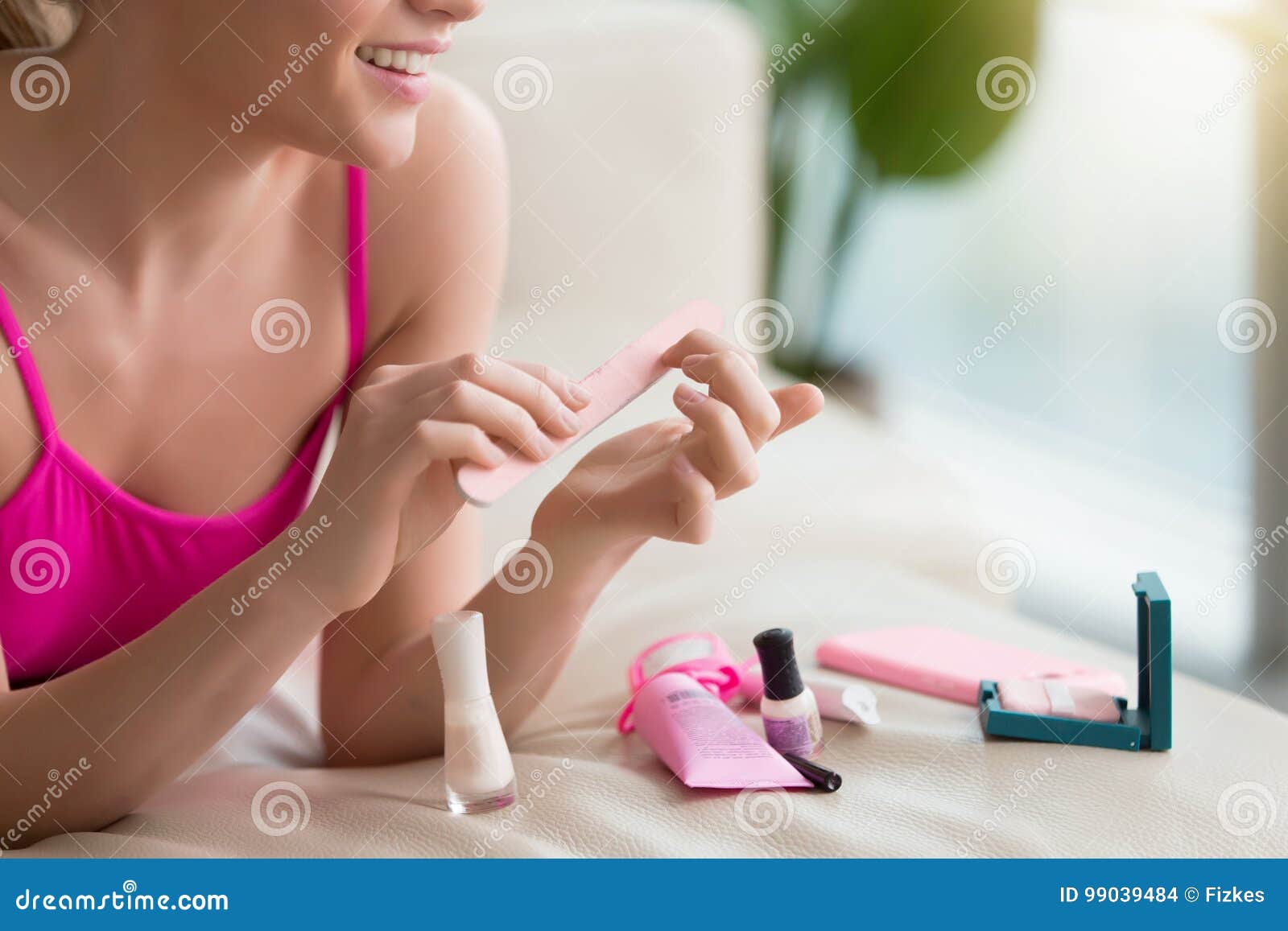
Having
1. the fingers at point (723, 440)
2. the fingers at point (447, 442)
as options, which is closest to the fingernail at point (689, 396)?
the fingers at point (723, 440)

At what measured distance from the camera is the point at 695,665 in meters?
0.79

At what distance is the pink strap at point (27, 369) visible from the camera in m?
0.65

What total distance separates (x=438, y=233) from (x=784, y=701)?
363 millimetres

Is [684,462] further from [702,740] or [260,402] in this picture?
[260,402]

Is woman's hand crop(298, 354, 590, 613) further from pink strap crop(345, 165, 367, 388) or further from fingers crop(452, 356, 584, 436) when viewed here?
pink strap crop(345, 165, 367, 388)

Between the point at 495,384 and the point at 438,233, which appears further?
the point at 438,233

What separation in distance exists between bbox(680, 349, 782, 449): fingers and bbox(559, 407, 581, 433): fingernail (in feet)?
0.21

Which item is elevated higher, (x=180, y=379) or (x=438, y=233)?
(x=438, y=233)

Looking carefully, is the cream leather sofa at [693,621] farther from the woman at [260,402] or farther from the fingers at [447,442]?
the fingers at [447,442]

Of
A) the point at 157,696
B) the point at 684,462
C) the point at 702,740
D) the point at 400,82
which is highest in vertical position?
the point at 400,82

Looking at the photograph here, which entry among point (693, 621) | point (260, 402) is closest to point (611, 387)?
point (260, 402)

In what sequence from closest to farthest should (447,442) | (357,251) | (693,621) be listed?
(447,442) < (357,251) < (693,621)

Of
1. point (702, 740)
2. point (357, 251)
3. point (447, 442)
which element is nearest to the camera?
point (447, 442)

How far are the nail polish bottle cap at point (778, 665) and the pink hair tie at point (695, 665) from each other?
0.27 feet
